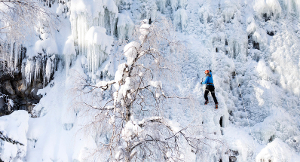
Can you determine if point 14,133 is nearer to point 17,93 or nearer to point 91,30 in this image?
point 17,93

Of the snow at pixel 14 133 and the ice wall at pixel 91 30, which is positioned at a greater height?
the ice wall at pixel 91 30

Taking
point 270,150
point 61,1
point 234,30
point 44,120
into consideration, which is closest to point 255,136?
point 270,150

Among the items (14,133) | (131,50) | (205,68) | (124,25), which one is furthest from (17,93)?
(205,68)

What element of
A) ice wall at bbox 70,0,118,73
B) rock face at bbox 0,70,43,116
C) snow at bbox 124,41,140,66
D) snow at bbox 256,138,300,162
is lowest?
snow at bbox 256,138,300,162

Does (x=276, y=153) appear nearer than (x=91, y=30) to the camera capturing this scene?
Yes

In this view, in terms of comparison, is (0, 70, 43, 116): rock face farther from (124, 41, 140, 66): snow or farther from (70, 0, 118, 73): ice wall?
(124, 41, 140, 66): snow

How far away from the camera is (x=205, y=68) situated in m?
7.66

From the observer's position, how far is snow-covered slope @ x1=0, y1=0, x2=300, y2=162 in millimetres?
6309

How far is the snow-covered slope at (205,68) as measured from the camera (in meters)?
6.31

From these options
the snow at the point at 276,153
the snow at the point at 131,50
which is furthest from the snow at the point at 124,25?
the snow at the point at 276,153

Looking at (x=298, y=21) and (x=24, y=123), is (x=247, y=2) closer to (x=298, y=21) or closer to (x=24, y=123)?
(x=298, y=21)

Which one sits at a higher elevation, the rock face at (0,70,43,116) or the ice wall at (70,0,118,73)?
the ice wall at (70,0,118,73)

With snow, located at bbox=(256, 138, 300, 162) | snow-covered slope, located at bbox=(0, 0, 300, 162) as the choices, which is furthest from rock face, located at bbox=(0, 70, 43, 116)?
snow, located at bbox=(256, 138, 300, 162)

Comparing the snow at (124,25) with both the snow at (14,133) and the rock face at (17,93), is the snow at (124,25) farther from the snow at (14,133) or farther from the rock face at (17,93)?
the snow at (14,133)
